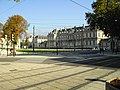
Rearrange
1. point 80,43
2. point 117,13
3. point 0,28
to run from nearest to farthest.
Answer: point 117,13 < point 0,28 < point 80,43

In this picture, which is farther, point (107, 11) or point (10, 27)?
point (10, 27)

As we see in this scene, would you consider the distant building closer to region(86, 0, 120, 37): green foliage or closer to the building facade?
the building facade

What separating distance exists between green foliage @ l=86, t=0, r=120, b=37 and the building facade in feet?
185

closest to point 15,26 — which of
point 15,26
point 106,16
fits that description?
point 15,26

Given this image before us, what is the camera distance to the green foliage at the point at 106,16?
47.9 meters

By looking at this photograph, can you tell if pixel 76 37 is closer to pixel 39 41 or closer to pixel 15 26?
pixel 39 41

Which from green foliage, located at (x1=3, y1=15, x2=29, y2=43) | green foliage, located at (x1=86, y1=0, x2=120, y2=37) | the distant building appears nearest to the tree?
green foliage, located at (x1=3, y1=15, x2=29, y2=43)

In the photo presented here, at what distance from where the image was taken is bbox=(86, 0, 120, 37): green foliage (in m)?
47.9

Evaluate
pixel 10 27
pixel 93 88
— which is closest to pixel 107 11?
pixel 10 27

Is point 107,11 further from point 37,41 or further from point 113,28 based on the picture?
point 37,41

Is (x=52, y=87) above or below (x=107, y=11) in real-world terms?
below

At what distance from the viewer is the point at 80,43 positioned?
12656 centimetres

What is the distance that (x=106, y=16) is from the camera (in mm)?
48781

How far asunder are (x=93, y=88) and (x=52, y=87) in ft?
5.70
